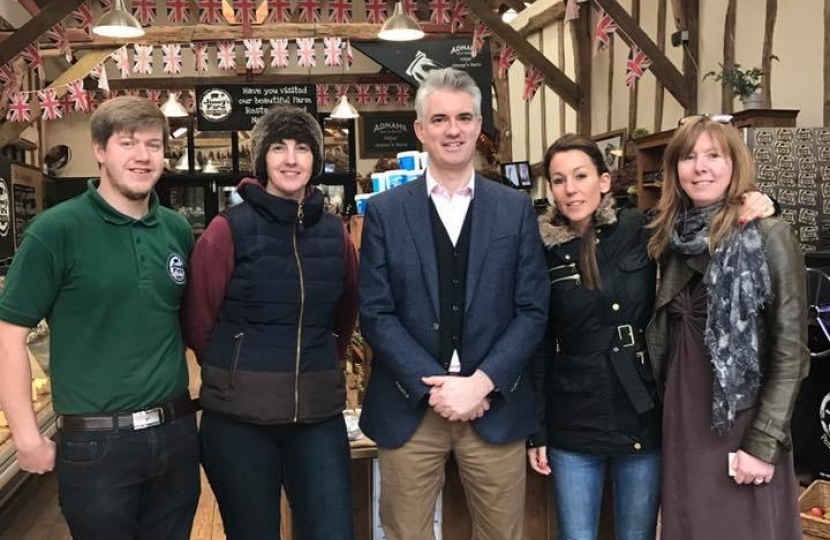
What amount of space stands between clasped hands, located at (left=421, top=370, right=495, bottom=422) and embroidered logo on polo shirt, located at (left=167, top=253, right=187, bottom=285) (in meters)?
0.78

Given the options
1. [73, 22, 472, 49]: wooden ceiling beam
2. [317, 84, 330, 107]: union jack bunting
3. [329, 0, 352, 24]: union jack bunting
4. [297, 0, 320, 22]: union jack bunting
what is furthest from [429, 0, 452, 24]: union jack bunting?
[317, 84, 330, 107]: union jack bunting

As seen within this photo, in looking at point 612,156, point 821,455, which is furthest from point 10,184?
point 821,455

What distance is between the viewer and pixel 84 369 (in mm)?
2031

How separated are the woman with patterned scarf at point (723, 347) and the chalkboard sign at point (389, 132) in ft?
34.6

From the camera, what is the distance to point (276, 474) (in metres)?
2.29

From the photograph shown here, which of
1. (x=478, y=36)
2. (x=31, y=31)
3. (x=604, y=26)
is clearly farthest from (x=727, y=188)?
(x=31, y=31)

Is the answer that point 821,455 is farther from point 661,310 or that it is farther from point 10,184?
point 10,184

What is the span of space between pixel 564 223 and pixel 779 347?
2.33ft

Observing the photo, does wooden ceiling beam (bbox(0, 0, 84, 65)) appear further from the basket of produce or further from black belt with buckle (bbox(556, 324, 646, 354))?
the basket of produce

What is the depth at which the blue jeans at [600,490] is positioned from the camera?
2.29 meters

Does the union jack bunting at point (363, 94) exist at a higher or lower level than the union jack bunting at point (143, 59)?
higher

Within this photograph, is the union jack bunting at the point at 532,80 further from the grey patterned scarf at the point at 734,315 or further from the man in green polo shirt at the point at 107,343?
the man in green polo shirt at the point at 107,343

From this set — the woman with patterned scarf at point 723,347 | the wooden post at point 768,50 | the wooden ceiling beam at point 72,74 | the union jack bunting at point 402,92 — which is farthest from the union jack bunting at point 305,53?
the woman with patterned scarf at point 723,347

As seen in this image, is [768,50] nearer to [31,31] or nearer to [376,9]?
[376,9]
